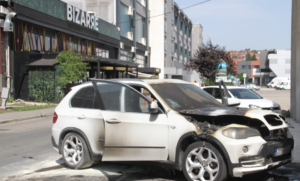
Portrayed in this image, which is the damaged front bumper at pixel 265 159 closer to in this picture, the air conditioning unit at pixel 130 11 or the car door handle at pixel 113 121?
the car door handle at pixel 113 121

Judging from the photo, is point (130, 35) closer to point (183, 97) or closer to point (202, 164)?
point (183, 97)

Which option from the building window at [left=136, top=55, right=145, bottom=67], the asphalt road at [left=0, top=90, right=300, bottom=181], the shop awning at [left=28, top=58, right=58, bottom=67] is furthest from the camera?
the building window at [left=136, top=55, right=145, bottom=67]

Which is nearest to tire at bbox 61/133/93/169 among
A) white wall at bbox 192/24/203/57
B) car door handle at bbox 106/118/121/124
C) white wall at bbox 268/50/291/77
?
car door handle at bbox 106/118/121/124

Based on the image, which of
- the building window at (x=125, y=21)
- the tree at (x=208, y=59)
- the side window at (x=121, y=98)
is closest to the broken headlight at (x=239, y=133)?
the side window at (x=121, y=98)

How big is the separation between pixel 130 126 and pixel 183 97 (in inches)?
43.5

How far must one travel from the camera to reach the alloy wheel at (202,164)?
475 cm

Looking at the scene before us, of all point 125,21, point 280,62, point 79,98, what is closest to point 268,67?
point 280,62

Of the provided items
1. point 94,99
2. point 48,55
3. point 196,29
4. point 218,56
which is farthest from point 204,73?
point 196,29

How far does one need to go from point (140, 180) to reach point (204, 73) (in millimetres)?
26853

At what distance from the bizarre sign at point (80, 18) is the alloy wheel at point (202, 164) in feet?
76.2

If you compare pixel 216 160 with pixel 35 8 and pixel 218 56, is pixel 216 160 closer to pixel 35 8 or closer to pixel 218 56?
pixel 35 8

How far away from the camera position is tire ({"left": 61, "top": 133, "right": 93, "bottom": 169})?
236 inches

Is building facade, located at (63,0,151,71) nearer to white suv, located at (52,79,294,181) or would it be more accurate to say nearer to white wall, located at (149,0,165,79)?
white wall, located at (149,0,165,79)

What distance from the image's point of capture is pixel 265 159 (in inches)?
185
